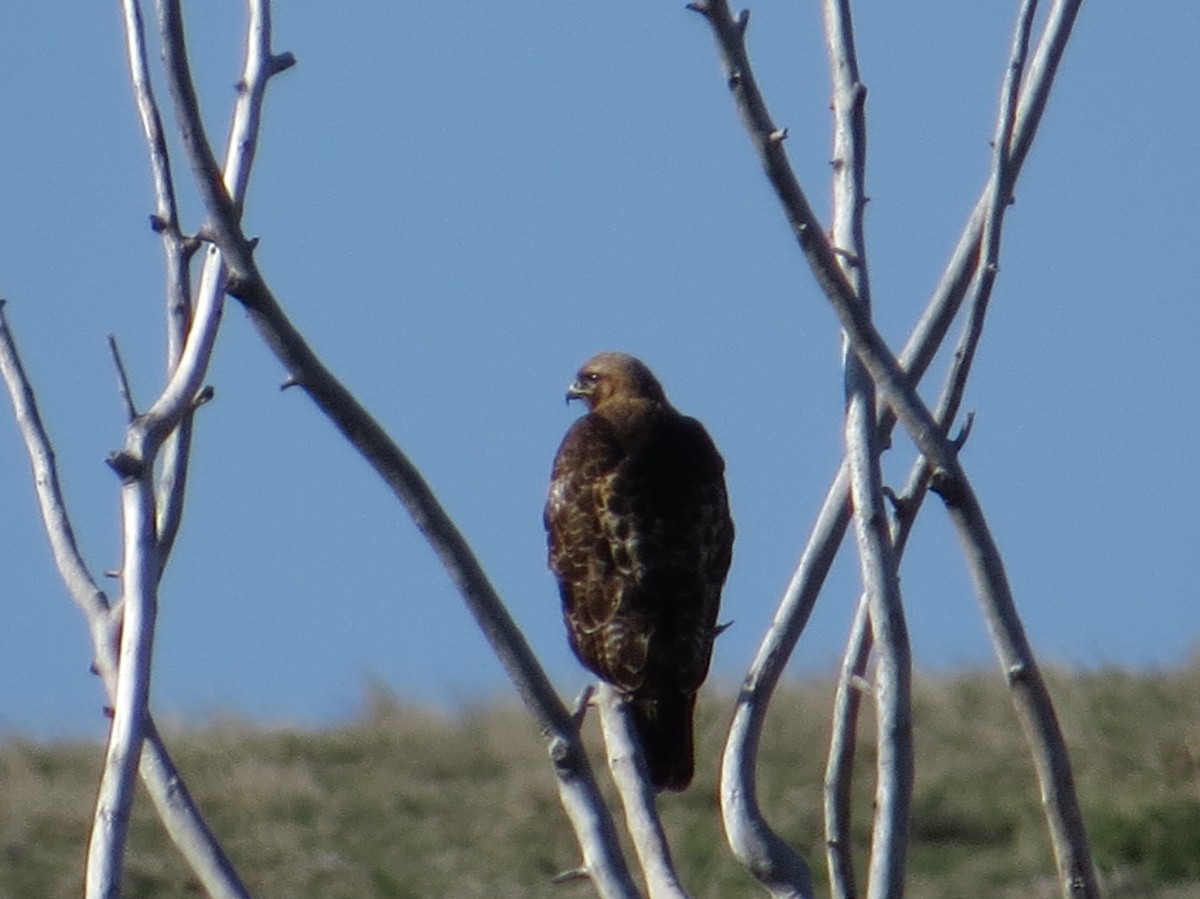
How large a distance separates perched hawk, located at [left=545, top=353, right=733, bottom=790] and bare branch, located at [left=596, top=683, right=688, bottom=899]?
70.5 inches

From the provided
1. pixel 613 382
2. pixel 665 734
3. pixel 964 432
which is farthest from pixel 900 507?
pixel 613 382

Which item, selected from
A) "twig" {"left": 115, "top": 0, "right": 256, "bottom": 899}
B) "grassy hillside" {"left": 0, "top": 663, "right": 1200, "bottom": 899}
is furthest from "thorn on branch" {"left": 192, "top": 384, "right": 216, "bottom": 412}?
"grassy hillside" {"left": 0, "top": 663, "right": 1200, "bottom": 899}

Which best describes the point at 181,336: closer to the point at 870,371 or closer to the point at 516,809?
the point at 870,371

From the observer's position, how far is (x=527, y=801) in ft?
57.2

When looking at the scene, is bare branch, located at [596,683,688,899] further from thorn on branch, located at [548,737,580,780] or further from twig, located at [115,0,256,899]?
twig, located at [115,0,256,899]

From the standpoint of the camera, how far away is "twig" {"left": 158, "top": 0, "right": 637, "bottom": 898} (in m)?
3.32

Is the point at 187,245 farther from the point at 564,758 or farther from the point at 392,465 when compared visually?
the point at 564,758

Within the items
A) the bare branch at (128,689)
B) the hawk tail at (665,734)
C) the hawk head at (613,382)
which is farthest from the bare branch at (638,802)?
the hawk head at (613,382)

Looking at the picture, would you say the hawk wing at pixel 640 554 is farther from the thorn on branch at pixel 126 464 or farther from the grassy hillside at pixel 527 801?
the grassy hillside at pixel 527 801

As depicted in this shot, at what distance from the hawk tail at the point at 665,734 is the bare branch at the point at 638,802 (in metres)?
1.74

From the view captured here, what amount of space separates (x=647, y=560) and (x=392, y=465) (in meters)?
3.53

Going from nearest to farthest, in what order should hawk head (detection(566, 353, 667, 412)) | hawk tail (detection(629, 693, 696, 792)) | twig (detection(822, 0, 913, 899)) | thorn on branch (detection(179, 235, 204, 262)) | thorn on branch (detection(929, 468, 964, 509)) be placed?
thorn on branch (detection(929, 468, 964, 509)) → twig (detection(822, 0, 913, 899)) → thorn on branch (detection(179, 235, 204, 262)) → hawk tail (detection(629, 693, 696, 792)) → hawk head (detection(566, 353, 667, 412))

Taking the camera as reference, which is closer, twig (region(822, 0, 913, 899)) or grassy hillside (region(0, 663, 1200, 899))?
twig (region(822, 0, 913, 899))

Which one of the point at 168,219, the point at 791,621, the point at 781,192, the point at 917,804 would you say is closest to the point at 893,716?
the point at 791,621
